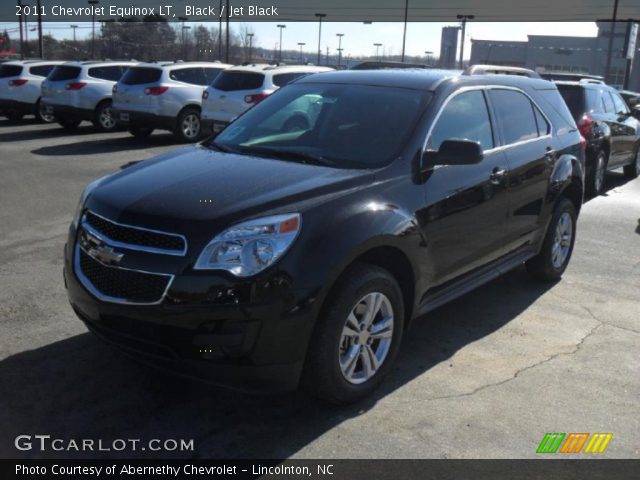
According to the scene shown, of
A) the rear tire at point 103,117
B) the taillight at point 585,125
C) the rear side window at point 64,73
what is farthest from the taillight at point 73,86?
the taillight at point 585,125

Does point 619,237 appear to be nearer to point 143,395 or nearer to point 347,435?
point 347,435

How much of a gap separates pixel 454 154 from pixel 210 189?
4.96ft

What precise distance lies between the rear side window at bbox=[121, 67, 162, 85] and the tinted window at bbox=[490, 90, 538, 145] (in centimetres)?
1161

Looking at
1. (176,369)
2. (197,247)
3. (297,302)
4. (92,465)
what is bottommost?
(92,465)

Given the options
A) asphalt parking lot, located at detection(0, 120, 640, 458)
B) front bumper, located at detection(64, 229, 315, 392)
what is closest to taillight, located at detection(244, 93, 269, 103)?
asphalt parking lot, located at detection(0, 120, 640, 458)

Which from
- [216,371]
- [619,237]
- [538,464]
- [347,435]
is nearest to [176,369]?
[216,371]

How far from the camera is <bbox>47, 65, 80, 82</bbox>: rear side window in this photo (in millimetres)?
16891

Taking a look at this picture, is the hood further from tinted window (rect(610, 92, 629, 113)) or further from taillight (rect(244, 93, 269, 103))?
taillight (rect(244, 93, 269, 103))

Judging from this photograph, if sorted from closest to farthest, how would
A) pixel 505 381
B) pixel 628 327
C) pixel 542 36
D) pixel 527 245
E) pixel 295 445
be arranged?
pixel 295 445 < pixel 505 381 < pixel 628 327 < pixel 527 245 < pixel 542 36

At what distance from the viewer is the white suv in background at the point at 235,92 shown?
14.2 m

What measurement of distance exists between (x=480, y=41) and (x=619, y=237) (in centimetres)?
7700

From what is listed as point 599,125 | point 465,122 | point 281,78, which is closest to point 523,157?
point 465,122

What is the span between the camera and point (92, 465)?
10.0 feet

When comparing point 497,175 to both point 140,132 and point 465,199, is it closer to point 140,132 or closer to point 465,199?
point 465,199
